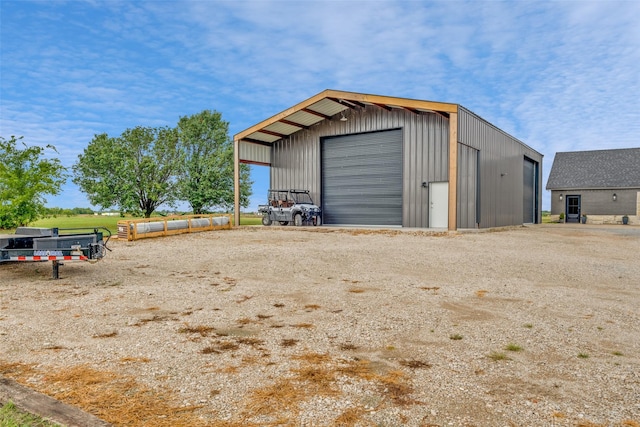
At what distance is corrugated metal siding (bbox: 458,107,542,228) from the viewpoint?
18188 mm

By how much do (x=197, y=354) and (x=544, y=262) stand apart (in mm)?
8399

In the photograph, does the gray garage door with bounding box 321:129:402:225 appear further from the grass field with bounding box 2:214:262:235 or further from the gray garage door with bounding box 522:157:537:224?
the gray garage door with bounding box 522:157:537:224

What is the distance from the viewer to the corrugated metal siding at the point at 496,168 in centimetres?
1819

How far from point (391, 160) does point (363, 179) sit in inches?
73.9

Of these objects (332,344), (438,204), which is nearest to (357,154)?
(438,204)

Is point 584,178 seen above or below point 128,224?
above

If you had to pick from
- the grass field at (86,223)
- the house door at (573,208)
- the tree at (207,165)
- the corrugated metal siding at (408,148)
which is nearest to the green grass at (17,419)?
the corrugated metal siding at (408,148)

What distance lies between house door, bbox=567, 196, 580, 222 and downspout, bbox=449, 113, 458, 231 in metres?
19.8

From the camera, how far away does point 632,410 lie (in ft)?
8.84

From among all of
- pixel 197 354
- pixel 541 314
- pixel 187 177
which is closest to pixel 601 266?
pixel 541 314

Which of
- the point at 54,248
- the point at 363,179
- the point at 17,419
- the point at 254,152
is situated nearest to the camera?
the point at 17,419

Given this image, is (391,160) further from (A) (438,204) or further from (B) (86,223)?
(B) (86,223)

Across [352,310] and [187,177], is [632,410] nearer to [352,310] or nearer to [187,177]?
[352,310]

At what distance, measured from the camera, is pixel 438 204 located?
18.2m
